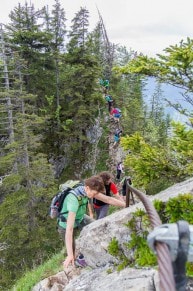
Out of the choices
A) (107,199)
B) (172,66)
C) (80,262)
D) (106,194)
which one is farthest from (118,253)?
(172,66)

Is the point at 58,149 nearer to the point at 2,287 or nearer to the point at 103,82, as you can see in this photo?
the point at 103,82

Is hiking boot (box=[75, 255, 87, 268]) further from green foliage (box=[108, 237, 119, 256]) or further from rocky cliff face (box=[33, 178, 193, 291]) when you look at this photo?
green foliage (box=[108, 237, 119, 256])

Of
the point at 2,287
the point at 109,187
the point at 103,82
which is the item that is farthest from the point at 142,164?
the point at 103,82

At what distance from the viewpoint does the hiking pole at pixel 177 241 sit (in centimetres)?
96

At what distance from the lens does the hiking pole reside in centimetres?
96

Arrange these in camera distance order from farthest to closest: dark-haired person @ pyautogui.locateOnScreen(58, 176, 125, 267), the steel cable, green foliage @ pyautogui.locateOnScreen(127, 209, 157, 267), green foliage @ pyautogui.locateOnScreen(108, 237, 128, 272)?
dark-haired person @ pyautogui.locateOnScreen(58, 176, 125, 267)
green foliage @ pyautogui.locateOnScreen(108, 237, 128, 272)
green foliage @ pyautogui.locateOnScreen(127, 209, 157, 267)
the steel cable

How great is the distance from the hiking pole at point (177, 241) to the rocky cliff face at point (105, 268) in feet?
9.43

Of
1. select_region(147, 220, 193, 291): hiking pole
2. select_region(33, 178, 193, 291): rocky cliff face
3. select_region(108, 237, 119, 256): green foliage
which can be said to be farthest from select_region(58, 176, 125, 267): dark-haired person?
select_region(147, 220, 193, 291): hiking pole

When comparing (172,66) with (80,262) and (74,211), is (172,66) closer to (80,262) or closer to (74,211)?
(74,211)

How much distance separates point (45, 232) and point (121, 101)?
20249mm

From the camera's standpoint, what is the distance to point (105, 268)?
16.4 feet

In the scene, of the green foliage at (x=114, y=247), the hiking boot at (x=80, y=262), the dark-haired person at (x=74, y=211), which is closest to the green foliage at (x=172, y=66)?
the dark-haired person at (x=74, y=211)

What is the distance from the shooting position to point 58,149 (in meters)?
33.7

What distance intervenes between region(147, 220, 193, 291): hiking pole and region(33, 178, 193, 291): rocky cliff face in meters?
2.87
